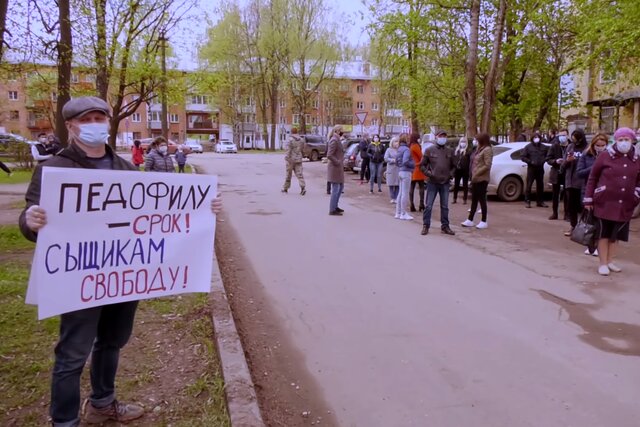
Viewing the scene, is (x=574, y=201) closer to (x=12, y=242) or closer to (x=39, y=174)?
(x=39, y=174)

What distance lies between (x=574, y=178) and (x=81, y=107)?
8.67m

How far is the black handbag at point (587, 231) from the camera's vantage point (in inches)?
285

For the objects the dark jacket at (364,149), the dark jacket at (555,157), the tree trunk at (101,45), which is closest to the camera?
the dark jacket at (555,157)

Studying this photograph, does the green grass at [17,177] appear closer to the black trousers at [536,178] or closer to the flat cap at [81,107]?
the black trousers at [536,178]

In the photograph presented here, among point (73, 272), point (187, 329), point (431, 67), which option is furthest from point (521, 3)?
point (73, 272)

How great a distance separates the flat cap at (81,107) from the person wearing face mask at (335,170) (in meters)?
9.30

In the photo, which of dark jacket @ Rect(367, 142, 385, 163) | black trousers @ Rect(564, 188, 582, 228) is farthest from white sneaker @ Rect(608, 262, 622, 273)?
dark jacket @ Rect(367, 142, 385, 163)

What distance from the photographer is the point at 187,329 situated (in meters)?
4.89

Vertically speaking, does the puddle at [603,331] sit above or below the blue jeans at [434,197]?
below

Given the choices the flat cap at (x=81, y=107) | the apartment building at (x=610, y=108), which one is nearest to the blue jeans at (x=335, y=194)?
the flat cap at (x=81, y=107)

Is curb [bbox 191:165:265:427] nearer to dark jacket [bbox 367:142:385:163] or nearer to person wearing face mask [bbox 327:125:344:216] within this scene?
person wearing face mask [bbox 327:125:344:216]

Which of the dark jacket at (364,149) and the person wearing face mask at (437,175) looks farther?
the dark jacket at (364,149)

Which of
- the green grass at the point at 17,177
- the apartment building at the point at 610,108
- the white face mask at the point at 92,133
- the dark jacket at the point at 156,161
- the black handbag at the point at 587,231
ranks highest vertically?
the apartment building at the point at 610,108

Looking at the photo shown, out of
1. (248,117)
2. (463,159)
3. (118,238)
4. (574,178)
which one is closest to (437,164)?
(574,178)
